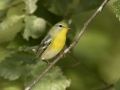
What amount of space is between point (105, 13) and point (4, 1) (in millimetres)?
374

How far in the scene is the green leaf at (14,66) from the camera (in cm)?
84

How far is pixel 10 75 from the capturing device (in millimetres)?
843

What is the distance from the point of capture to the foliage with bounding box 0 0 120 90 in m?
0.84

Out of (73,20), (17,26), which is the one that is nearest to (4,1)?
(17,26)

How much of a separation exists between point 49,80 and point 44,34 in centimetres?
21

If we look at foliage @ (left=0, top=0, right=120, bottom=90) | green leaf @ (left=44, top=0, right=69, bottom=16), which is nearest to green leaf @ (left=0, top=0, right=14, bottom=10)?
foliage @ (left=0, top=0, right=120, bottom=90)

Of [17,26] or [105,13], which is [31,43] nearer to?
[17,26]

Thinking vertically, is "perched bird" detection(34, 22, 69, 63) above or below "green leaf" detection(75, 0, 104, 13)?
below

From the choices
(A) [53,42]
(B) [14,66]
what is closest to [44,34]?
(A) [53,42]

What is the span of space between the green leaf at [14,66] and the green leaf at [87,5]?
0.77ft

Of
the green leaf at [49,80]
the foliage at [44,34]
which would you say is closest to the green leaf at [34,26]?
the foliage at [44,34]

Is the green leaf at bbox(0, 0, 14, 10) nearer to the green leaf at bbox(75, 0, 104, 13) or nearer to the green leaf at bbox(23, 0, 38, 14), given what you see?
the green leaf at bbox(23, 0, 38, 14)

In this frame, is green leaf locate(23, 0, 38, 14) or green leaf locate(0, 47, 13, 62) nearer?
green leaf locate(23, 0, 38, 14)

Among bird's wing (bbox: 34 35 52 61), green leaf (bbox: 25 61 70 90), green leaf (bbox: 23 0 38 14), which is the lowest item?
green leaf (bbox: 25 61 70 90)
